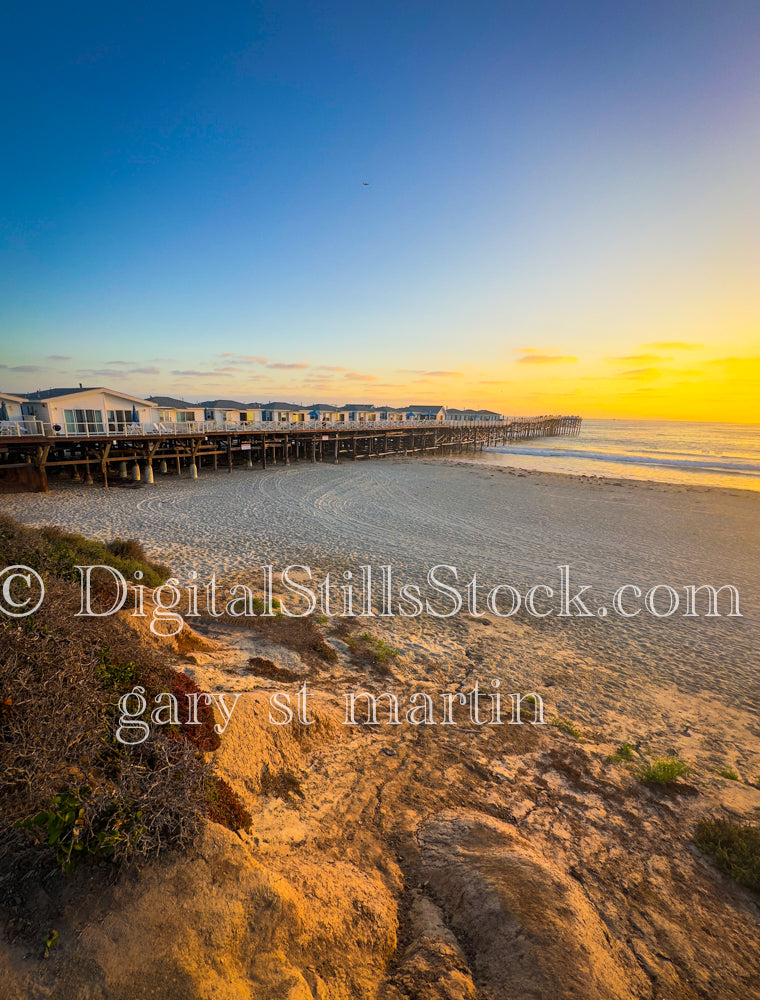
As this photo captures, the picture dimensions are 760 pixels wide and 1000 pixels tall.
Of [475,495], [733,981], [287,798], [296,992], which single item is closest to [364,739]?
[287,798]

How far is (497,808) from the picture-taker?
15.8 feet

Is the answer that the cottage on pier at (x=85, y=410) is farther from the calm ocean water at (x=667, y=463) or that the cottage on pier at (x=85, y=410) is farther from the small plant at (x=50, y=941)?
the calm ocean water at (x=667, y=463)

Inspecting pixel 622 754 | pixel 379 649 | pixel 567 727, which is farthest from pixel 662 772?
pixel 379 649

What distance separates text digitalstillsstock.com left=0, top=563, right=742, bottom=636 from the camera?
9.26 m

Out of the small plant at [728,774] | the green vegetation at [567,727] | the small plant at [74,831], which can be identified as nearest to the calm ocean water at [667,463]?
the small plant at [728,774]

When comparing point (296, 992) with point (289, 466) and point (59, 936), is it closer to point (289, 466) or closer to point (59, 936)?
point (59, 936)

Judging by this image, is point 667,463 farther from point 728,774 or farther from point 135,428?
point 135,428

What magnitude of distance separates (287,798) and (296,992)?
2.07 m

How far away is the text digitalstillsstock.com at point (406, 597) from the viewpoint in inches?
364

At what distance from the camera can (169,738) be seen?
3502 millimetres

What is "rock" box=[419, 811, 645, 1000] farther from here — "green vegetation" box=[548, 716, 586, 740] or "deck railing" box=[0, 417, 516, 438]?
"deck railing" box=[0, 417, 516, 438]

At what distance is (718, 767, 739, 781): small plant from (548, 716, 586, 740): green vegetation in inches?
69.7

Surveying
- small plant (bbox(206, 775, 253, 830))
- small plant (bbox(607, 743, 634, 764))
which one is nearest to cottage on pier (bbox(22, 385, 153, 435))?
small plant (bbox(206, 775, 253, 830))

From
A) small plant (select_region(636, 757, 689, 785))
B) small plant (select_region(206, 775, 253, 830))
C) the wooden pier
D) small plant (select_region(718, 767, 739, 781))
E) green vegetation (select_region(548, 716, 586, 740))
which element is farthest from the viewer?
the wooden pier
